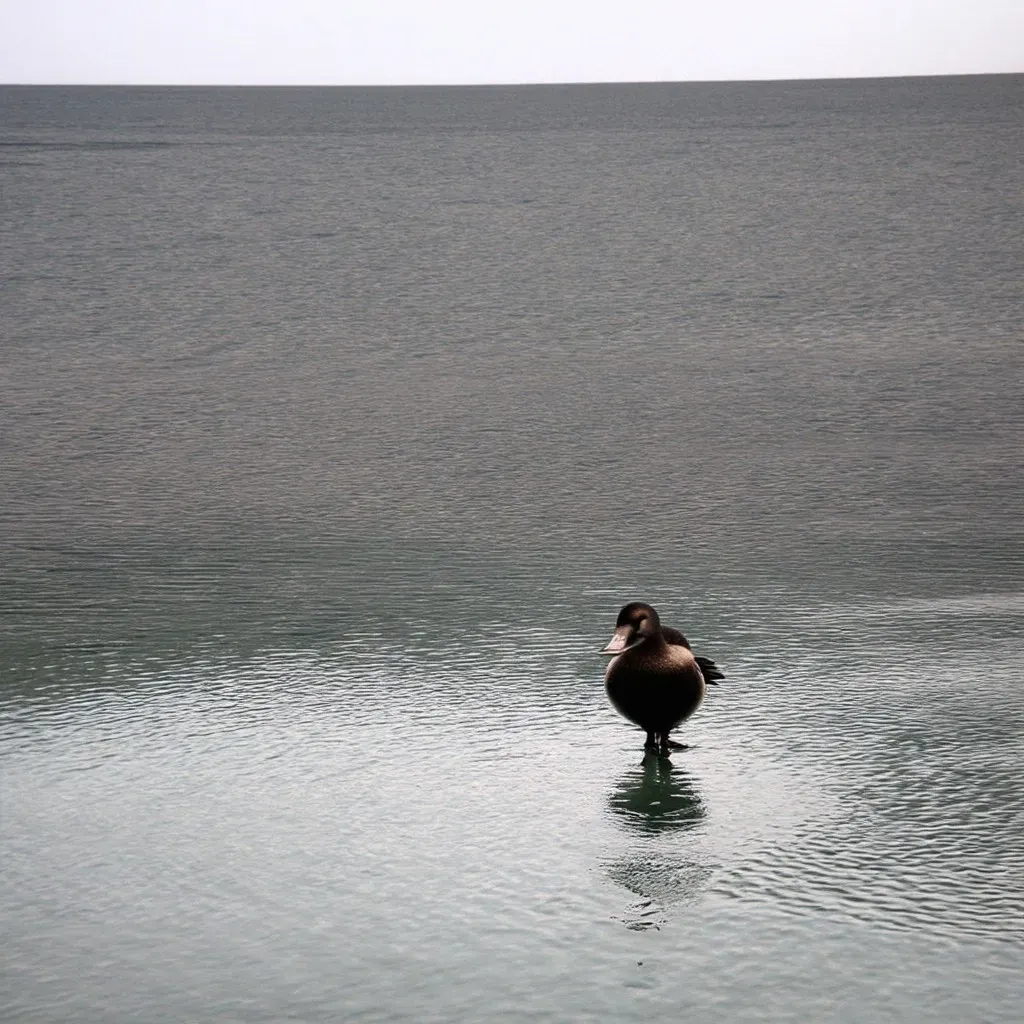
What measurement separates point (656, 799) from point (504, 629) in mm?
1016

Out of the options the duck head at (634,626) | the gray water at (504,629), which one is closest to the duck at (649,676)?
the duck head at (634,626)

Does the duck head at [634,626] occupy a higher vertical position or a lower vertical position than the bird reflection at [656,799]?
higher

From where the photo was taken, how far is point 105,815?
256 cm

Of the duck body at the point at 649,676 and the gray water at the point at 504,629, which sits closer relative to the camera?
the gray water at the point at 504,629

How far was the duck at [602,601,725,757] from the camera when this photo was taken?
2.69m

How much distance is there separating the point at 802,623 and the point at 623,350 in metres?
3.91

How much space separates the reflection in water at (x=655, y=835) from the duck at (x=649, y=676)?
0.32 ft

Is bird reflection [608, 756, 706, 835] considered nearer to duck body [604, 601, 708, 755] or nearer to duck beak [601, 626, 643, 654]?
duck body [604, 601, 708, 755]

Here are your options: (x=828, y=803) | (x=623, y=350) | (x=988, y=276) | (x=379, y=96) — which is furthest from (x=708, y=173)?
(x=379, y=96)

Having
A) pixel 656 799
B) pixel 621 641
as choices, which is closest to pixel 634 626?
pixel 621 641

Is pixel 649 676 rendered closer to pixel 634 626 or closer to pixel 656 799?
pixel 634 626

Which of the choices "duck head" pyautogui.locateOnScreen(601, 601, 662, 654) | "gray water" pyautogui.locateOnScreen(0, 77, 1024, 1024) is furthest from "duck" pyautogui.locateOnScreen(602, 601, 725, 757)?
"gray water" pyautogui.locateOnScreen(0, 77, 1024, 1024)

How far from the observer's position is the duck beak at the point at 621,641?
2641 millimetres

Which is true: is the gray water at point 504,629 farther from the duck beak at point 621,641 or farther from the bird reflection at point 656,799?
the duck beak at point 621,641
